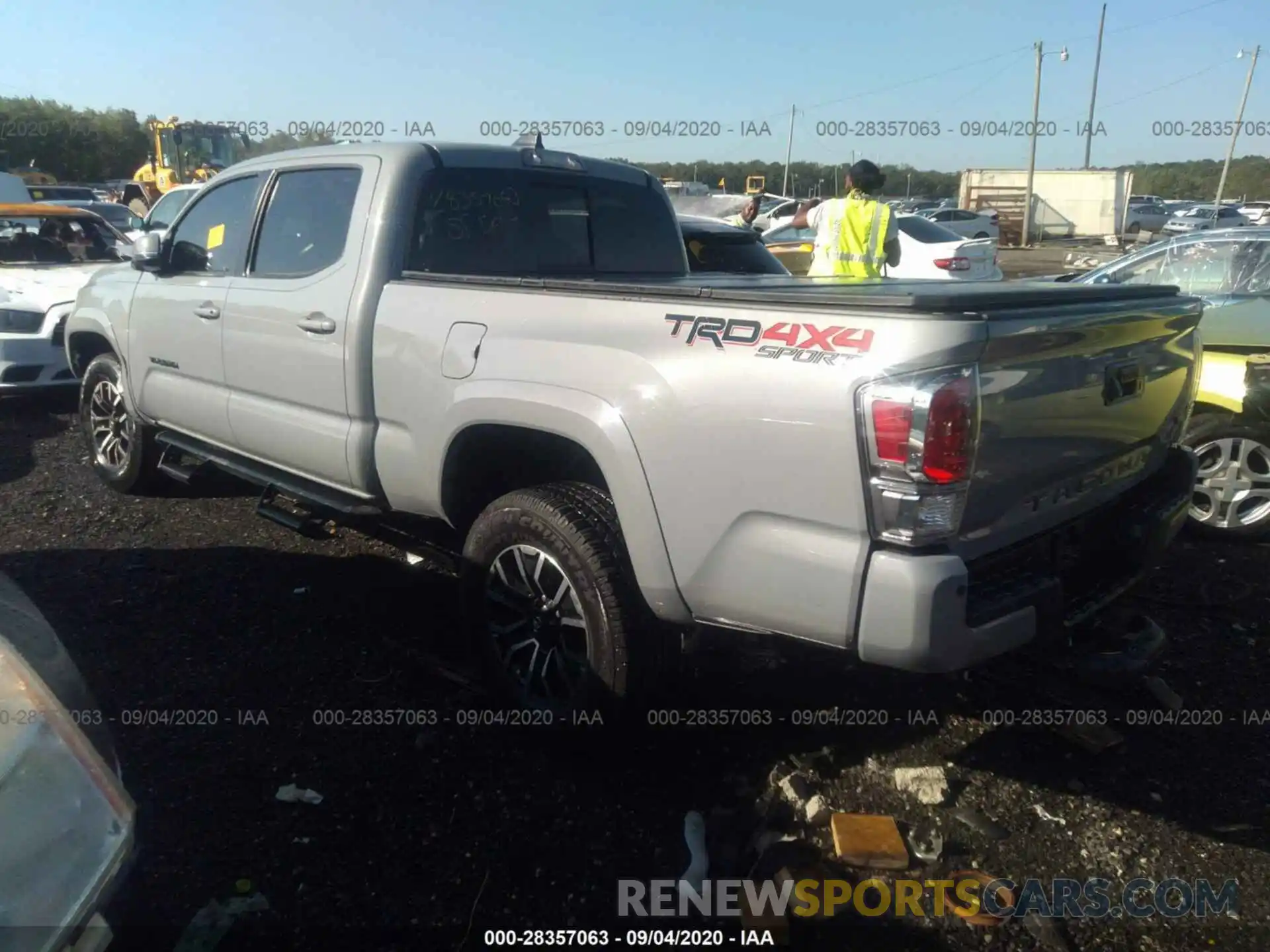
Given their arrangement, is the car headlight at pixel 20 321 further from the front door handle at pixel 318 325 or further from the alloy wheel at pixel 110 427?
the front door handle at pixel 318 325

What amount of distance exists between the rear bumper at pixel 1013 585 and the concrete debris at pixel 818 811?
765 mm

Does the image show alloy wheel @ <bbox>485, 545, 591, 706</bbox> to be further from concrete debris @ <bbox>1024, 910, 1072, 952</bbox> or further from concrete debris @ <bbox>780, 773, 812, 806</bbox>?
concrete debris @ <bbox>1024, 910, 1072, 952</bbox>

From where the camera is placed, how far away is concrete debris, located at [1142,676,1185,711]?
3.52 meters

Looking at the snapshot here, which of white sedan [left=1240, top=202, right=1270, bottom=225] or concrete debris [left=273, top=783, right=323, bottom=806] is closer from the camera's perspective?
concrete debris [left=273, top=783, right=323, bottom=806]

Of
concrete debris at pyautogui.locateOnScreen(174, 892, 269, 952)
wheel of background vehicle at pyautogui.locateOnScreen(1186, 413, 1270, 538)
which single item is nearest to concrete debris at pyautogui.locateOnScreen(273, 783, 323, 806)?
concrete debris at pyautogui.locateOnScreen(174, 892, 269, 952)

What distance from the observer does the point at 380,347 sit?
11.3ft

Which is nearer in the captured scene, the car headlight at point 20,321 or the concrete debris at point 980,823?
the concrete debris at point 980,823

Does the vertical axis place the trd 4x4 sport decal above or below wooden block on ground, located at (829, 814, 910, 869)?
above

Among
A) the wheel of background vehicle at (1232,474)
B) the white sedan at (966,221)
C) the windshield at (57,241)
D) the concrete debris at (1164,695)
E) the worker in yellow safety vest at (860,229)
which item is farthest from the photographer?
the white sedan at (966,221)

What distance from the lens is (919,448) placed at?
2.16 metres

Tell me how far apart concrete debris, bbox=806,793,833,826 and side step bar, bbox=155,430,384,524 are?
192cm

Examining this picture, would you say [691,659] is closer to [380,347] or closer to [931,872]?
[931,872]

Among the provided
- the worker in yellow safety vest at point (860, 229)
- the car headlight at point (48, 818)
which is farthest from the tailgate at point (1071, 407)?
the worker in yellow safety vest at point (860, 229)

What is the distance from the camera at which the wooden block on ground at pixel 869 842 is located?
2686 millimetres
